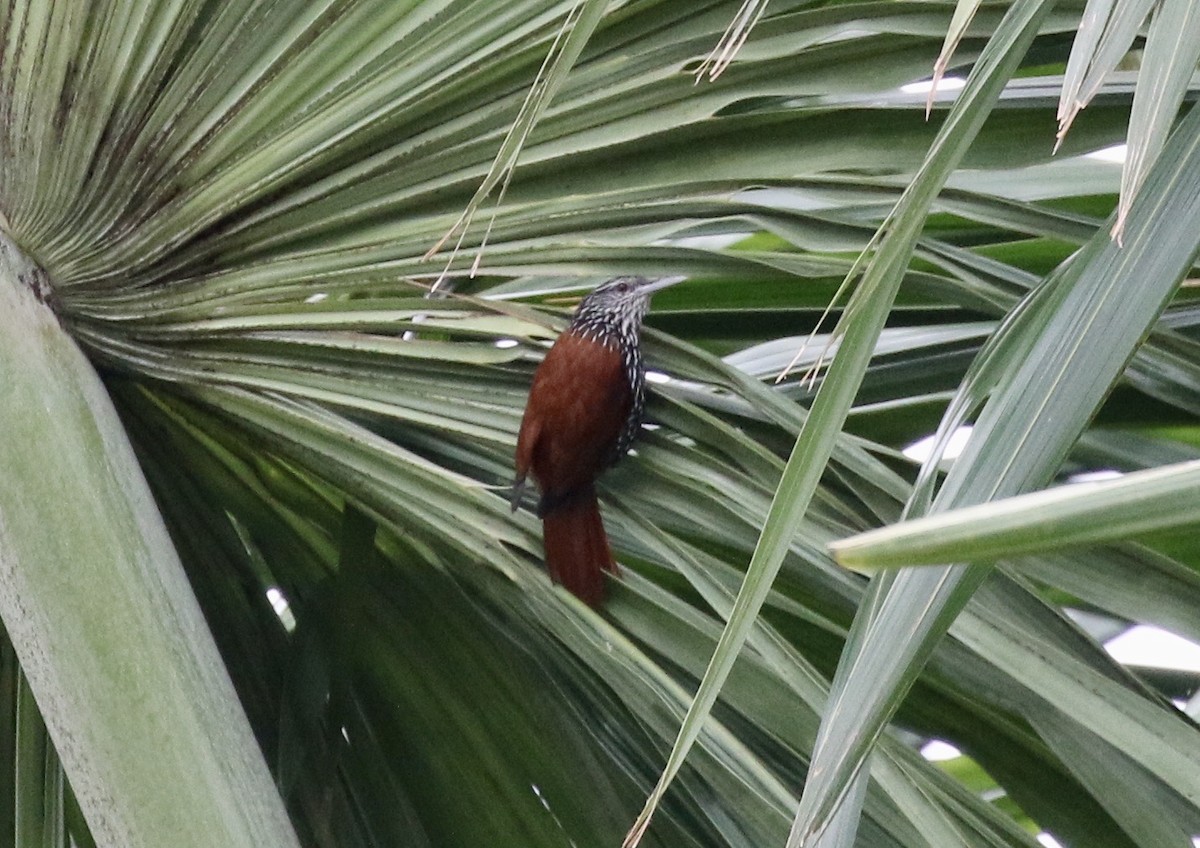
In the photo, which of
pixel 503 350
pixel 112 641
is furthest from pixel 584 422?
pixel 112 641

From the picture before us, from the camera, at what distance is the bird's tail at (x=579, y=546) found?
1204mm

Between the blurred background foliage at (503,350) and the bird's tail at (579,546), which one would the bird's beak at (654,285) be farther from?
the bird's tail at (579,546)

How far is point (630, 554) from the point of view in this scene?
1.50 meters

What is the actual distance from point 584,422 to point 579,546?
28 centimetres

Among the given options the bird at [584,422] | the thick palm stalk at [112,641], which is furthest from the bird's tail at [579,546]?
the thick palm stalk at [112,641]

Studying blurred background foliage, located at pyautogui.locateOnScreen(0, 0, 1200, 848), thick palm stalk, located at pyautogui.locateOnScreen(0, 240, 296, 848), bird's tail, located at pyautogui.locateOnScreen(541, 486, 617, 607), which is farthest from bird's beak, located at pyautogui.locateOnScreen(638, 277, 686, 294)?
thick palm stalk, located at pyautogui.locateOnScreen(0, 240, 296, 848)

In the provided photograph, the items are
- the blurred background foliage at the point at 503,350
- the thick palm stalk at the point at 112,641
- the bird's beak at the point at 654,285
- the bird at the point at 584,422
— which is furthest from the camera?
the bird's beak at the point at 654,285

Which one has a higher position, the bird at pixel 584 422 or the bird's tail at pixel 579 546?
the bird at pixel 584 422

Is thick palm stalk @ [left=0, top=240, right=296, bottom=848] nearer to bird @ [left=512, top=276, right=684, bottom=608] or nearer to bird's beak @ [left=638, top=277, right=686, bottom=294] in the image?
bird @ [left=512, top=276, right=684, bottom=608]

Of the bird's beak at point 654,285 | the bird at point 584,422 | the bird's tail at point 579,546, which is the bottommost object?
the bird's tail at point 579,546

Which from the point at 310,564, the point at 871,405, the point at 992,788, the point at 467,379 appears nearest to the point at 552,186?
the point at 467,379

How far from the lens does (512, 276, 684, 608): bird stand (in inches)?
49.8

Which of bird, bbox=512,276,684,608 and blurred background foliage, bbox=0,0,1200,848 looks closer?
blurred background foliage, bbox=0,0,1200,848

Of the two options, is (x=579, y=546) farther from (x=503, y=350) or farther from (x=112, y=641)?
(x=112, y=641)
